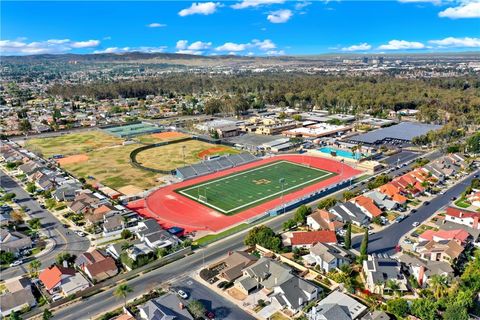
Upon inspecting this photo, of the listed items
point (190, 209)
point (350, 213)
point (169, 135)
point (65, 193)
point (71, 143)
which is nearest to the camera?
point (350, 213)

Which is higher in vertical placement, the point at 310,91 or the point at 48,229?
the point at 310,91

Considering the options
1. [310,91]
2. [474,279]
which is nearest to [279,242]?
[474,279]

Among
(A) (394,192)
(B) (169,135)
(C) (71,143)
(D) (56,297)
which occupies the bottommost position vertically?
(D) (56,297)

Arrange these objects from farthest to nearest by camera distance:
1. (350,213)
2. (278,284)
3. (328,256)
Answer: (350,213)
(328,256)
(278,284)

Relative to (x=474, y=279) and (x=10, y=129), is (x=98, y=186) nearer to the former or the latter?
(x=474, y=279)

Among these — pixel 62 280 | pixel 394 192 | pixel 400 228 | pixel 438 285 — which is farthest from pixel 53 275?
pixel 394 192

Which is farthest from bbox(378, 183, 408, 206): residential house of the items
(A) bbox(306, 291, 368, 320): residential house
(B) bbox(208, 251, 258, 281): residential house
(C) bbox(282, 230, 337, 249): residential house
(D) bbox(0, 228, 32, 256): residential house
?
(D) bbox(0, 228, 32, 256): residential house

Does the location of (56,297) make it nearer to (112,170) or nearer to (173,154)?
(112,170)
